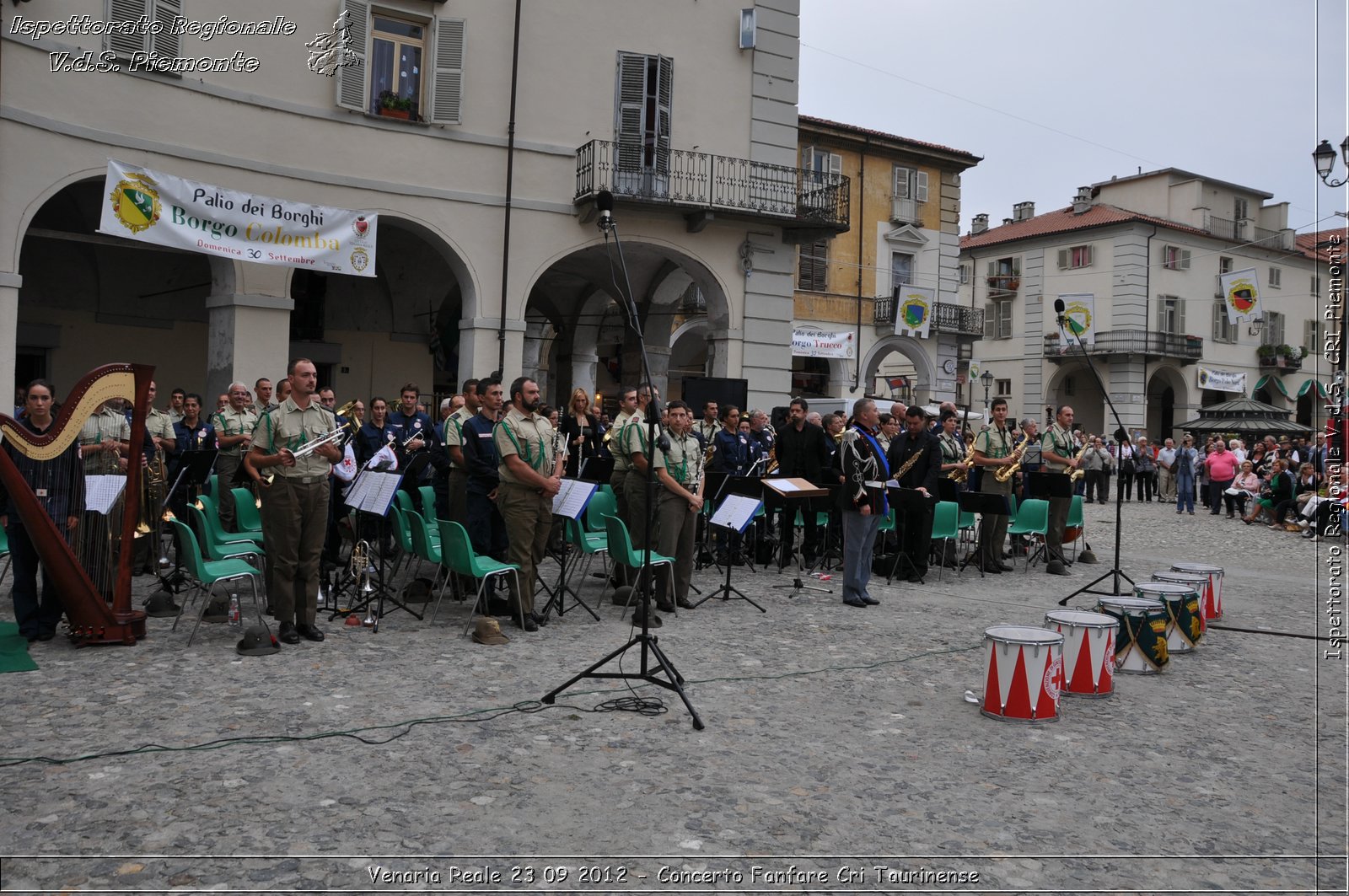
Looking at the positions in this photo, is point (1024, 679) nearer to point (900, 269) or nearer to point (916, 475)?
point (916, 475)

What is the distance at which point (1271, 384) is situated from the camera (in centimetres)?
4469

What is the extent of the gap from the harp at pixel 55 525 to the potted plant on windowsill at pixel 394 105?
966 cm

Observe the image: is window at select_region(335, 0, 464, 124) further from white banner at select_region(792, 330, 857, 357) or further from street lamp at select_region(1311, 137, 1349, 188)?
white banner at select_region(792, 330, 857, 357)

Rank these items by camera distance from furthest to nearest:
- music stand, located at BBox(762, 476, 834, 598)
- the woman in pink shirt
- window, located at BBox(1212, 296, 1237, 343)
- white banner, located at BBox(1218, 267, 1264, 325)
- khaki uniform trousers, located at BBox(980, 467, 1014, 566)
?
1. window, located at BBox(1212, 296, 1237, 343)
2. white banner, located at BBox(1218, 267, 1264, 325)
3. the woman in pink shirt
4. khaki uniform trousers, located at BBox(980, 467, 1014, 566)
5. music stand, located at BBox(762, 476, 834, 598)

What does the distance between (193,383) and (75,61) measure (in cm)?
669

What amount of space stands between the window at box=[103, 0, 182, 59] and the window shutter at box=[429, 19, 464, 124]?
363 cm

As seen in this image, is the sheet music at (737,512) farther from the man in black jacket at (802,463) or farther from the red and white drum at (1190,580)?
the red and white drum at (1190,580)

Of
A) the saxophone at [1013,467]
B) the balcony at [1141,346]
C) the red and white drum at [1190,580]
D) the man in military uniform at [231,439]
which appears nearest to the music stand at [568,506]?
the man in military uniform at [231,439]

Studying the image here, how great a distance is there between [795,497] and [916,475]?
6.67ft

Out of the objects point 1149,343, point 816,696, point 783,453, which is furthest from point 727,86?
point 1149,343

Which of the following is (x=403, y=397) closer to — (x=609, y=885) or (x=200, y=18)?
(x=200, y=18)


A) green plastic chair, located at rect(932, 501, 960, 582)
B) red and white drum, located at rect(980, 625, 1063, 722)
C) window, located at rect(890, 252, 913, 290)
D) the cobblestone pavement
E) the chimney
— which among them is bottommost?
the cobblestone pavement

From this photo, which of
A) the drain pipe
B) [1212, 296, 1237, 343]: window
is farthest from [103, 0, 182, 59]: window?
[1212, 296, 1237, 343]: window

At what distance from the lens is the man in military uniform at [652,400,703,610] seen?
8891mm
